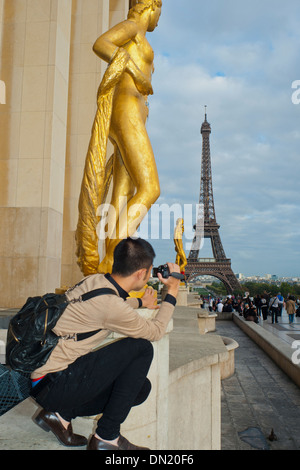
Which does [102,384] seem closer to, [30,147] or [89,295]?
[89,295]

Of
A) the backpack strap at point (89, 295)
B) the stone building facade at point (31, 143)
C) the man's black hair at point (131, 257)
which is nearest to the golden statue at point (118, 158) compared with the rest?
the man's black hair at point (131, 257)

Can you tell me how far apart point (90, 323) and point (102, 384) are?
32cm

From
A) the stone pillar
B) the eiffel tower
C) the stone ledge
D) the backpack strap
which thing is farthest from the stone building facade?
the eiffel tower

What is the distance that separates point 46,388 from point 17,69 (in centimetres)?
694

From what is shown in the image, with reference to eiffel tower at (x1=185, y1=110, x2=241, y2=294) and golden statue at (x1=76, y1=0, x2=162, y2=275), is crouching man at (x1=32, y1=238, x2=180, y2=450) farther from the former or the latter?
eiffel tower at (x1=185, y1=110, x2=241, y2=294)

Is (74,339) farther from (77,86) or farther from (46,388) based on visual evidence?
(77,86)

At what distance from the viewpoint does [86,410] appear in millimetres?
1858

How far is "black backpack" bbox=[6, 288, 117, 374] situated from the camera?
1614 millimetres

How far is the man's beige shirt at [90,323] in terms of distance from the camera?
67.3 inches

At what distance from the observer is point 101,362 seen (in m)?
1.79

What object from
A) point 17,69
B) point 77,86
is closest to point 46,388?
point 17,69

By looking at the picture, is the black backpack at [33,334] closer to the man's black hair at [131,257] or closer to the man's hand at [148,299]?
the man's black hair at [131,257]

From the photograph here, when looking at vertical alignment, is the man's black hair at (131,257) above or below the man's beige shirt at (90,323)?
above

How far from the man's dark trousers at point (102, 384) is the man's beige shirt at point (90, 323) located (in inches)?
2.2
